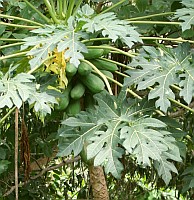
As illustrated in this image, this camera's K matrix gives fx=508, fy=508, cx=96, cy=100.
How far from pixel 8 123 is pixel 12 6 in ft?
2.29

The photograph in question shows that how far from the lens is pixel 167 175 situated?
135 centimetres

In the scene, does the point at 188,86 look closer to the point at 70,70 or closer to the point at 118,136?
the point at 118,136

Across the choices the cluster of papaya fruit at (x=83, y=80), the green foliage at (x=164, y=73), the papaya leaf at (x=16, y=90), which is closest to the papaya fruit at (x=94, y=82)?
the cluster of papaya fruit at (x=83, y=80)

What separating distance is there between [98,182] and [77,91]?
0.38 m

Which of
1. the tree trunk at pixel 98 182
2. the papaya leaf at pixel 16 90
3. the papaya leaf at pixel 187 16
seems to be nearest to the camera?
the papaya leaf at pixel 16 90

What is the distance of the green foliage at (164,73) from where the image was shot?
4.37 feet

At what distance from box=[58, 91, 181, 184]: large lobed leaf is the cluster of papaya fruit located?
74 millimetres

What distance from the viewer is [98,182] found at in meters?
1.77

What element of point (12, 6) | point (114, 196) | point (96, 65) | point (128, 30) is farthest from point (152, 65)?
point (114, 196)

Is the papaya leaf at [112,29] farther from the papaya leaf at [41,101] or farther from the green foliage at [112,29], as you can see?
the papaya leaf at [41,101]

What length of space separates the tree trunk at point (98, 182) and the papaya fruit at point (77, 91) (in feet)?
0.96

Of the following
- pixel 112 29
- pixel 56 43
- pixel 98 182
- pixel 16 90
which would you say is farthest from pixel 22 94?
pixel 98 182

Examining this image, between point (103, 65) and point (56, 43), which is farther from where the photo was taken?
point (103, 65)

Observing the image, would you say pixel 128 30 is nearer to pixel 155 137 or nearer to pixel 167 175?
pixel 155 137
